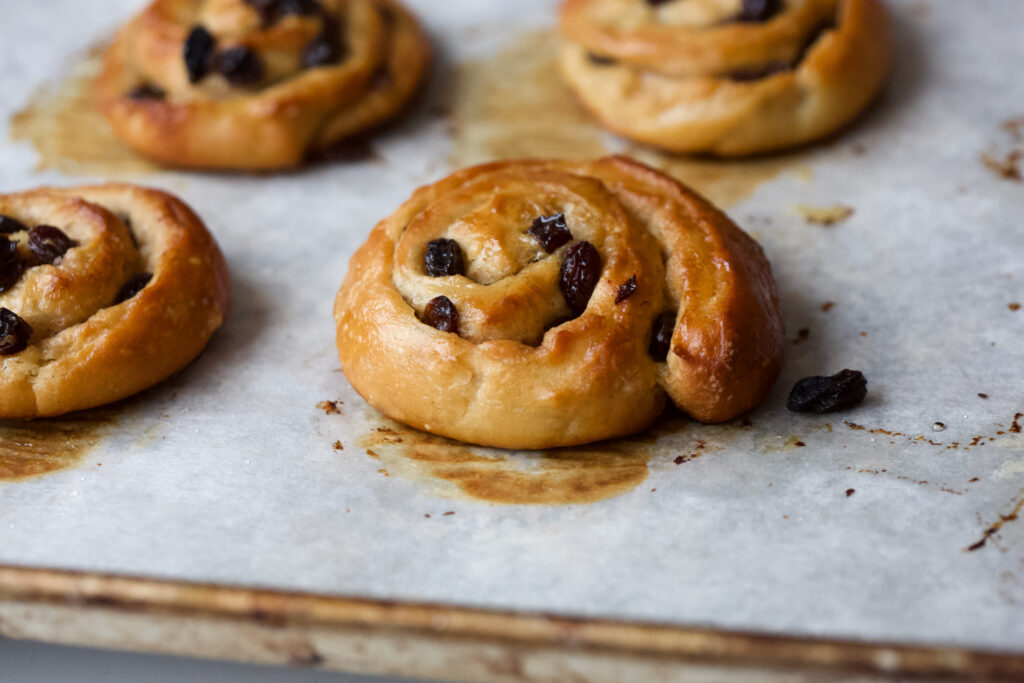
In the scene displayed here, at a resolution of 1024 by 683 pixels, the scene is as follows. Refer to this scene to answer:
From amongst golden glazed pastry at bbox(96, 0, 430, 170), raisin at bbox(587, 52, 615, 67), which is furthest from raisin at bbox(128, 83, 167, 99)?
raisin at bbox(587, 52, 615, 67)

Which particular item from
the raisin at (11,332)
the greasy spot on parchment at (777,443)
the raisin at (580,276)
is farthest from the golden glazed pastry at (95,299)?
the greasy spot on parchment at (777,443)

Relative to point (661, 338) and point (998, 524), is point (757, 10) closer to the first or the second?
point (661, 338)

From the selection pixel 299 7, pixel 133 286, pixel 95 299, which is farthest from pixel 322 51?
pixel 95 299

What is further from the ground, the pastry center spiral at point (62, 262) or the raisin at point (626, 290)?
the pastry center spiral at point (62, 262)

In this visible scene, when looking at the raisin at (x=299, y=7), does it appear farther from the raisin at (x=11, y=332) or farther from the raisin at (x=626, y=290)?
the raisin at (x=626, y=290)

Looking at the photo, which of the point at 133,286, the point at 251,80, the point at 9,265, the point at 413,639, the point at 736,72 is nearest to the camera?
the point at 413,639

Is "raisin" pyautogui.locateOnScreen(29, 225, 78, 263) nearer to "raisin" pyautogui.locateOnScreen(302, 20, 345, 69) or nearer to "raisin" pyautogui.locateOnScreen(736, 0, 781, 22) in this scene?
"raisin" pyautogui.locateOnScreen(302, 20, 345, 69)

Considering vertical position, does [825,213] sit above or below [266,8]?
below
